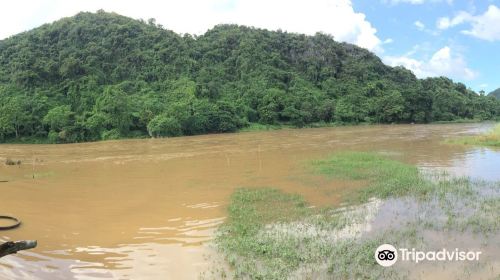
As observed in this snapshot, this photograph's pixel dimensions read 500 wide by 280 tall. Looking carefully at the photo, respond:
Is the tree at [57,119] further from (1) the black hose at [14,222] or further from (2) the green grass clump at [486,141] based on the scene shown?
(2) the green grass clump at [486,141]

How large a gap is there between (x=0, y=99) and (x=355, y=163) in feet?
157

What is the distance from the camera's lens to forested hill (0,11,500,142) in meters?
46.3

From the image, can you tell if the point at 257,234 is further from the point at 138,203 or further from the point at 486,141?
the point at 486,141

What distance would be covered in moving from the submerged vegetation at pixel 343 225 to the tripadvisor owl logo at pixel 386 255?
0.38ft

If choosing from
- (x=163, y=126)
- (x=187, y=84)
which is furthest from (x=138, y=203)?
(x=187, y=84)

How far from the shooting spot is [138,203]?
11.9m

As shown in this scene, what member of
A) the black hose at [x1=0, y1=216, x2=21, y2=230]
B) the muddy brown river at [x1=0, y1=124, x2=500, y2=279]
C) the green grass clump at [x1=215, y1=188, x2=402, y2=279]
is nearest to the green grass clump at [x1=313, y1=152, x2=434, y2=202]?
the muddy brown river at [x1=0, y1=124, x2=500, y2=279]

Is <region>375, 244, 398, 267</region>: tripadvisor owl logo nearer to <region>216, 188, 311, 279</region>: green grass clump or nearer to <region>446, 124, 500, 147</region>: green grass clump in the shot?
<region>216, 188, 311, 279</region>: green grass clump

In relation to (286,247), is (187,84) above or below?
above

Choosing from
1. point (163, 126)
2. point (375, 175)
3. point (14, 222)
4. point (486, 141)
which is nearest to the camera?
point (14, 222)

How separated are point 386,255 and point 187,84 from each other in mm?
56056

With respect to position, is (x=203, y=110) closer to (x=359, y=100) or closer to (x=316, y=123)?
(x=316, y=123)

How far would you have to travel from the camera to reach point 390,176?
14.2 meters

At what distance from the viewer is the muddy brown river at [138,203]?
23.4 ft
